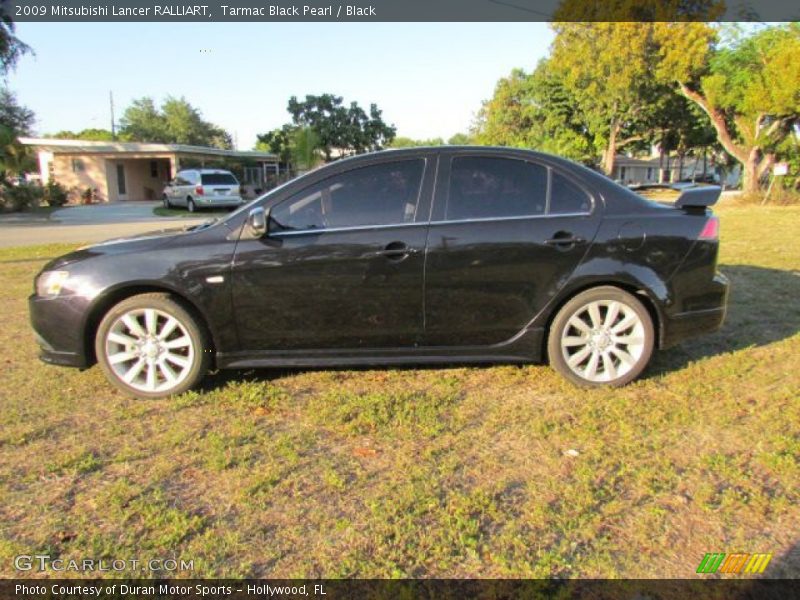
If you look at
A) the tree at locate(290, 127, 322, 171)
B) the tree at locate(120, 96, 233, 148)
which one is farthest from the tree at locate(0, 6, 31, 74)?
the tree at locate(120, 96, 233, 148)

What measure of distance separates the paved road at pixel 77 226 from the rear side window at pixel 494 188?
7327mm

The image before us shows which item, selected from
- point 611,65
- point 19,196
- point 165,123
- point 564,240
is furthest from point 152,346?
point 165,123

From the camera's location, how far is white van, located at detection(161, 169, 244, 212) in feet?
81.1

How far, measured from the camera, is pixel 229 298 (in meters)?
3.97

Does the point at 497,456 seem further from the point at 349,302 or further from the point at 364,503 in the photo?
the point at 349,302

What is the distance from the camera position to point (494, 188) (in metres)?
4.13

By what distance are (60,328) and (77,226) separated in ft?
55.3

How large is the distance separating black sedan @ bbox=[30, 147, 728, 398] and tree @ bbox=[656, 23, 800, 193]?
2137 centimetres

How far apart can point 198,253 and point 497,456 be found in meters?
2.33

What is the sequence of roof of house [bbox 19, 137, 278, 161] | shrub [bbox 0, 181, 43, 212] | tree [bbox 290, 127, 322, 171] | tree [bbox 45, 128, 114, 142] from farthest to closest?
tree [bbox 45, 128, 114, 142], tree [bbox 290, 127, 322, 171], roof of house [bbox 19, 137, 278, 161], shrub [bbox 0, 181, 43, 212]

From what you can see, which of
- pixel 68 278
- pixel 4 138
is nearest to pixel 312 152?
pixel 4 138

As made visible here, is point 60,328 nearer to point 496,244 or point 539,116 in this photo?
point 496,244

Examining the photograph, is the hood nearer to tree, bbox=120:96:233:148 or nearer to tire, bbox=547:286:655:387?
tire, bbox=547:286:655:387

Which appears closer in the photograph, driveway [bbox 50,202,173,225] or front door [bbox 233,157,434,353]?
front door [bbox 233,157,434,353]
